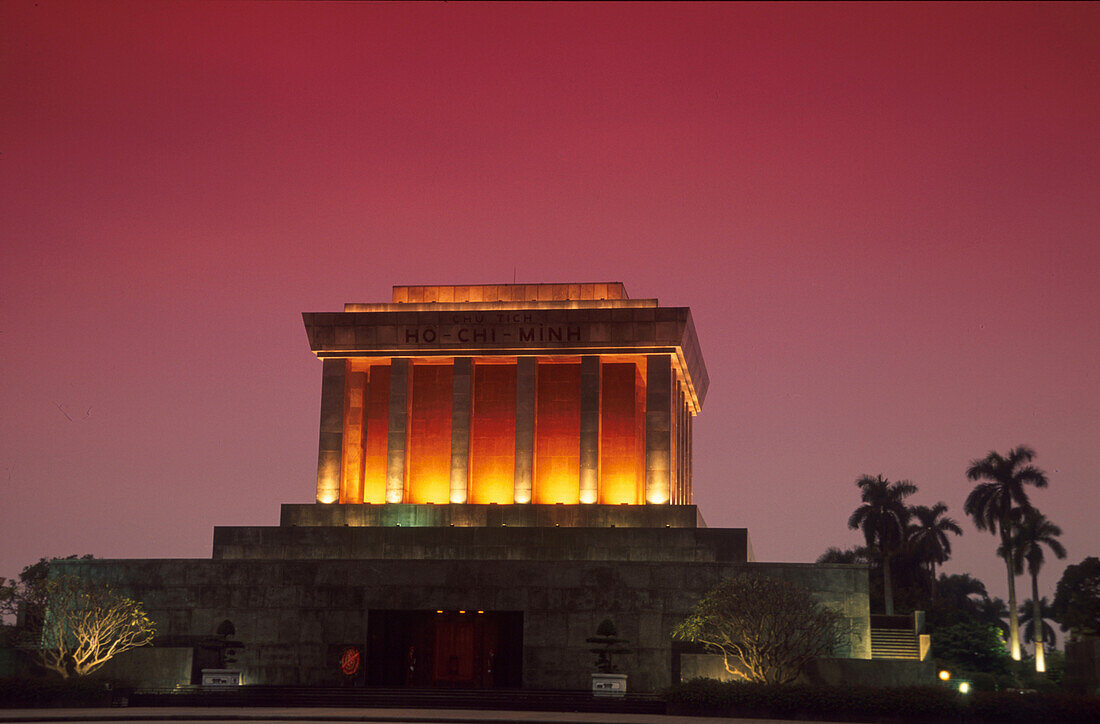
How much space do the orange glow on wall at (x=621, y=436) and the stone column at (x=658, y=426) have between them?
34.9 inches

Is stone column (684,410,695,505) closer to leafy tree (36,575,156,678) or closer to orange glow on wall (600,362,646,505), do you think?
orange glow on wall (600,362,646,505)

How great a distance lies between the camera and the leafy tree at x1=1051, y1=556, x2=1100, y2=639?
81.1 m

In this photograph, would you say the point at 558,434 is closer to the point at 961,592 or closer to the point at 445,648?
the point at 445,648

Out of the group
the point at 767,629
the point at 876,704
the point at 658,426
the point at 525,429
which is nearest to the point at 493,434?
the point at 525,429

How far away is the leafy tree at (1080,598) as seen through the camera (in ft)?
266

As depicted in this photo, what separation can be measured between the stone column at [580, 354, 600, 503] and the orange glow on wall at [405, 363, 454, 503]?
258 inches

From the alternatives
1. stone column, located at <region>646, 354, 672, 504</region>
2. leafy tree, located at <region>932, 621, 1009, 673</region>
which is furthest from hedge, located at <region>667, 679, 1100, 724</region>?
leafy tree, located at <region>932, 621, 1009, 673</region>

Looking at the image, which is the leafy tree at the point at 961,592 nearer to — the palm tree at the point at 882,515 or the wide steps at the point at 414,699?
the palm tree at the point at 882,515

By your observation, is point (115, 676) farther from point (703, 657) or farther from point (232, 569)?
point (703, 657)

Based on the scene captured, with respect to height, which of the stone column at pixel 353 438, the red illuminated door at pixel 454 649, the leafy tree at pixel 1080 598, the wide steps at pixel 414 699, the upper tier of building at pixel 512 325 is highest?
the upper tier of building at pixel 512 325

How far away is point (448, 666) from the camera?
5081cm

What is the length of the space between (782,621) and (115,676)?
23296mm

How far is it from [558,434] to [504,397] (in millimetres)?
3214

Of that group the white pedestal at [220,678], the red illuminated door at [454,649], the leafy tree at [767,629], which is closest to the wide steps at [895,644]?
the leafy tree at [767,629]
